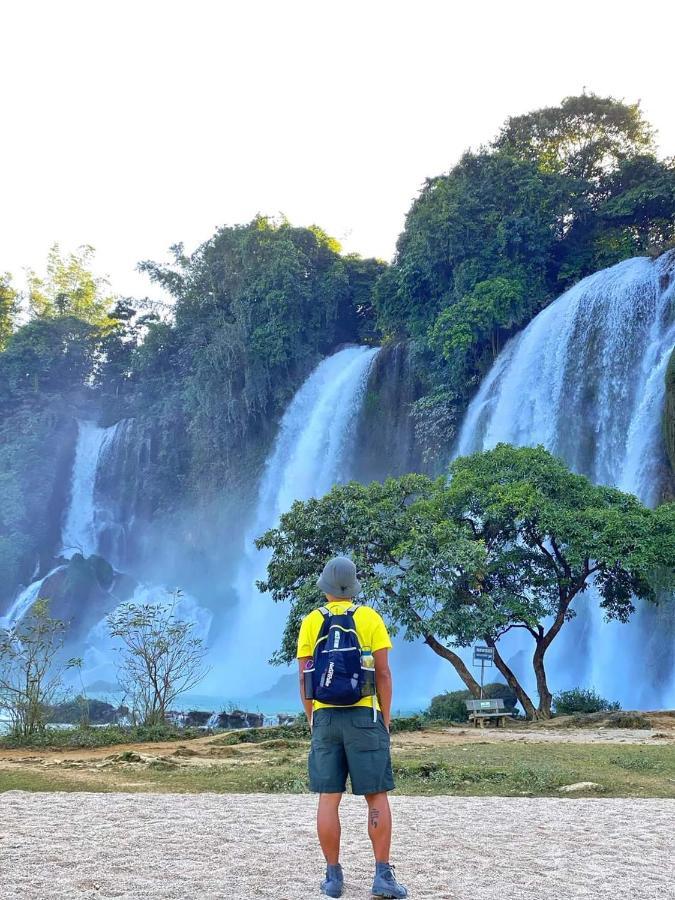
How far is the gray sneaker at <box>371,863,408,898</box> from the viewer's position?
3.94 m

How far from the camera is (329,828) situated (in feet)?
13.5

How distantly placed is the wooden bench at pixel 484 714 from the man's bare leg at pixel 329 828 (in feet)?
34.7

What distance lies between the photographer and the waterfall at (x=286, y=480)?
2947 centimetres

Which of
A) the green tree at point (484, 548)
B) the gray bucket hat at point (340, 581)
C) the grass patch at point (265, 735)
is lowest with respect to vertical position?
the grass patch at point (265, 735)

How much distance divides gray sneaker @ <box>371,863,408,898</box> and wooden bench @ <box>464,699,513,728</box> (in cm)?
1065

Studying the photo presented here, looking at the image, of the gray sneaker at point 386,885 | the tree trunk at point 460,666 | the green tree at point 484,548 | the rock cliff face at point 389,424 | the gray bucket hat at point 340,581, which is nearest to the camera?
the gray sneaker at point 386,885

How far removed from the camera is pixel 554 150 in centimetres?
3250

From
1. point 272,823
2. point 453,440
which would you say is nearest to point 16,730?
point 272,823

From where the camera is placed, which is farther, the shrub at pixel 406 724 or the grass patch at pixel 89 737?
the shrub at pixel 406 724

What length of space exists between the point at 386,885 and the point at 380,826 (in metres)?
0.24

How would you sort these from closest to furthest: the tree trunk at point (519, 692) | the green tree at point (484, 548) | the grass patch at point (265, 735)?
the grass patch at point (265, 735) < the green tree at point (484, 548) < the tree trunk at point (519, 692)

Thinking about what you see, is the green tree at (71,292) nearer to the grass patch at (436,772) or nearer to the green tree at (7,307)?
the green tree at (7,307)

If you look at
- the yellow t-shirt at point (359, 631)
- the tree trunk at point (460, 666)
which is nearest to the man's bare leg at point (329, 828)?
the yellow t-shirt at point (359, 631)

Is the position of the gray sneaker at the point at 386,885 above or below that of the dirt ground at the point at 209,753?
below
